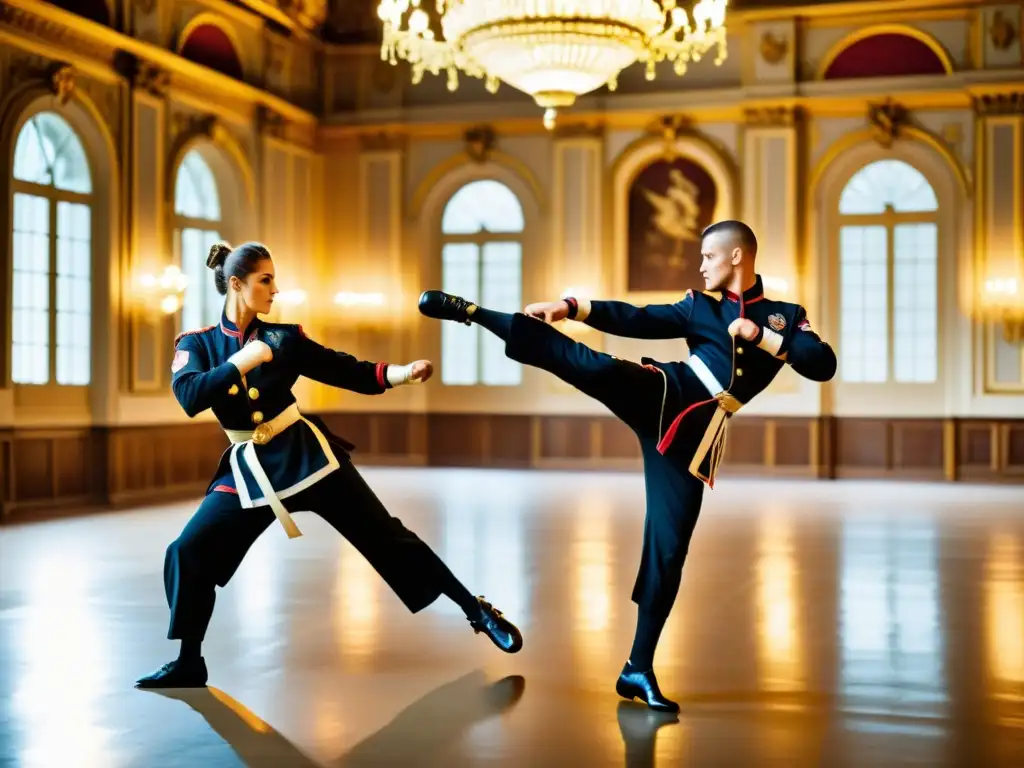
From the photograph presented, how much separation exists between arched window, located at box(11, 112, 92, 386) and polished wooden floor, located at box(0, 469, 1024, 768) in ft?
6.97

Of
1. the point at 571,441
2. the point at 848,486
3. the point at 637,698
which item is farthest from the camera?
the point at 571,441

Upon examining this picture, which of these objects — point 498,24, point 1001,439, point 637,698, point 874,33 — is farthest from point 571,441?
point 637,698

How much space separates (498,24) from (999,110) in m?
6.53

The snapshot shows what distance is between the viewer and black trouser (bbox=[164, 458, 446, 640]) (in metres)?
3.64

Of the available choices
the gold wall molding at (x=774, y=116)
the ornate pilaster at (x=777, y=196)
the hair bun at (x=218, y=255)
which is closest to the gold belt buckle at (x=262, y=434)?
the hair bun at (x=218, y=255)

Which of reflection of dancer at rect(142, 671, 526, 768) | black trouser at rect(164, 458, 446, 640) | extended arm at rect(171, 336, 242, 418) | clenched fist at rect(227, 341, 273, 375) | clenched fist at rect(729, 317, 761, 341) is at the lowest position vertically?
reflection of dancer at rect(142, 671, 526, 768)

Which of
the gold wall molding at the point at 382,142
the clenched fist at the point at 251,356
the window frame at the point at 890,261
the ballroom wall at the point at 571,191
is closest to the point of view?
the clenched fist at the point at 251,356

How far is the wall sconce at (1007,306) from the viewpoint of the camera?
12.3m

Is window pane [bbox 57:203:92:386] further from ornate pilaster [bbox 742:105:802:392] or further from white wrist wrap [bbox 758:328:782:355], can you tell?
white wrist wrap [bbox 758:328:782:355]

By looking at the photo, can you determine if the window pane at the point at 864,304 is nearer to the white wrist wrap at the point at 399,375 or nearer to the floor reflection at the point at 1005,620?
the floor reflection at the point at 1005,620

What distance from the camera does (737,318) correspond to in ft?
11.7

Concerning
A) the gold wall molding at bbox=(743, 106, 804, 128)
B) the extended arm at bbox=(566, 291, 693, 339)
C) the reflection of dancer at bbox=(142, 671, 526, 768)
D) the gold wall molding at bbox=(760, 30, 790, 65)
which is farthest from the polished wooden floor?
the gold wall molding at bbox=(760, 30, 790, 65)

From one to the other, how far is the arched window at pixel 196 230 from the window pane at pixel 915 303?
6.92 meters

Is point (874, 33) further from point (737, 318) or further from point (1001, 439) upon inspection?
point (737, 318)
